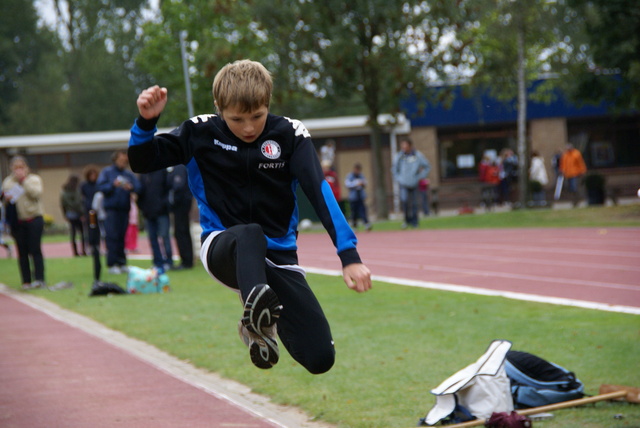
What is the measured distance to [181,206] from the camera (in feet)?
52.8

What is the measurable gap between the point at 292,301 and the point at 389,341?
12.7 ft

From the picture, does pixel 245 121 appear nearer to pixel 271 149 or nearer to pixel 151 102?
pixel 271 149

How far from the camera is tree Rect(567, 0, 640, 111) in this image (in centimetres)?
2395

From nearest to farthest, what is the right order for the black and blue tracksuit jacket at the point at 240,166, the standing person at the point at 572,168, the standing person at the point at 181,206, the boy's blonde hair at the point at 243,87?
Result: the boy's blonde hair at the point at 243,87 < the black and blue tracksuit jacket at the point at 240,166 < the standing person at the point at 181,206 < the standing person at the point at 572,168

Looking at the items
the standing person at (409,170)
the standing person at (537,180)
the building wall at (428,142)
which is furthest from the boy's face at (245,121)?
the building wall at (428,142)

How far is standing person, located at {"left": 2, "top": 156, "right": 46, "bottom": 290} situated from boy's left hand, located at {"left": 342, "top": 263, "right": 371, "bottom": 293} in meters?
10.8

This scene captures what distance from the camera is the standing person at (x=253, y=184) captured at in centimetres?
449

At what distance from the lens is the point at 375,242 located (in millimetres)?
20328

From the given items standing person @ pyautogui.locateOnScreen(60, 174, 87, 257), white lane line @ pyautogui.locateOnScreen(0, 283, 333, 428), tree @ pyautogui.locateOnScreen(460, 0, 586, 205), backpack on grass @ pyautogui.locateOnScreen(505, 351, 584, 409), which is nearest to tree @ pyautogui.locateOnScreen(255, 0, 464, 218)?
tree @ pyautogui.locateOnScreen(460, 0, 586, 205)

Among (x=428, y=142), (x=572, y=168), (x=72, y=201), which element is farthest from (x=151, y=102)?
(x=428, y=142)

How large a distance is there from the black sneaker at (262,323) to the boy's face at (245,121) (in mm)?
863

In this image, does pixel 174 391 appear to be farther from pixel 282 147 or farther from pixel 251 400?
pixel 282 147

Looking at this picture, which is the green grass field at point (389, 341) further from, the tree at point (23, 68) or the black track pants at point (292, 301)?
the tree at point (23, 68)

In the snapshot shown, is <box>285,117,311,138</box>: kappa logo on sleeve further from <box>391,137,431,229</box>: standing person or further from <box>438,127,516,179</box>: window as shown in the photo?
<box>438,127,516,179</box>: window
